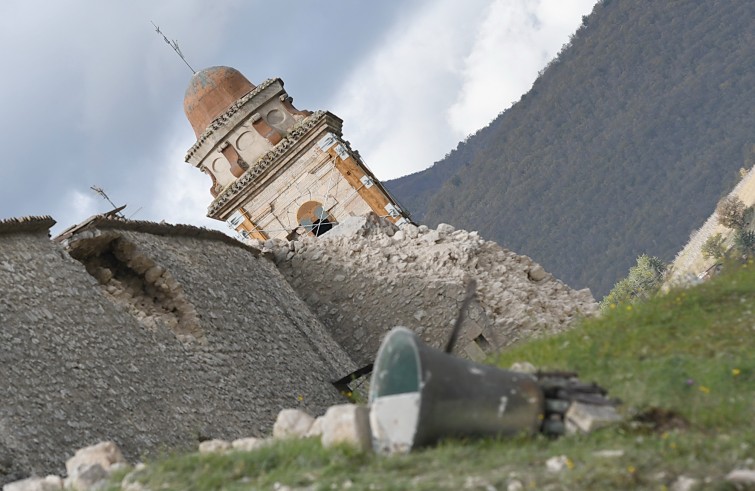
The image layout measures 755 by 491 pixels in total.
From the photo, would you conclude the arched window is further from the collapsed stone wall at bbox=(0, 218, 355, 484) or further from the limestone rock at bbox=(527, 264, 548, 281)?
the collapsed stone wall at bbox=(0, 218, 355, 484)

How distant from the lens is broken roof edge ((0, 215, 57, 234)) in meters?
13.2

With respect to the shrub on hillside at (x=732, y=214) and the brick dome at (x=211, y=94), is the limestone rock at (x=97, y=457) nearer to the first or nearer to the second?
the brick dome at (x=211, y=94)

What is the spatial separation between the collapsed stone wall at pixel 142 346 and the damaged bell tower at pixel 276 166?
29.2ft

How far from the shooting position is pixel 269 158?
28.9 metres

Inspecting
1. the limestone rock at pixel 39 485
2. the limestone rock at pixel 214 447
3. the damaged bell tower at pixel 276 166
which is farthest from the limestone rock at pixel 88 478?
the damaged bell tower at pixel 276 166

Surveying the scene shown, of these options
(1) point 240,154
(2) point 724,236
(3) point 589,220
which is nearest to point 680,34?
(3) point 589,220

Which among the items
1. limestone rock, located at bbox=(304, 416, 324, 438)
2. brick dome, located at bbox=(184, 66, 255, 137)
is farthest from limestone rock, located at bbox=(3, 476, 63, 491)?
brick dome, located at bbox=(184, 66, 255, 137)

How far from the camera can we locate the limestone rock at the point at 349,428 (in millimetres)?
7730

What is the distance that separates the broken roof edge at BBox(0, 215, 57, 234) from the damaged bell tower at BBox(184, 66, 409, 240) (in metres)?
14.3

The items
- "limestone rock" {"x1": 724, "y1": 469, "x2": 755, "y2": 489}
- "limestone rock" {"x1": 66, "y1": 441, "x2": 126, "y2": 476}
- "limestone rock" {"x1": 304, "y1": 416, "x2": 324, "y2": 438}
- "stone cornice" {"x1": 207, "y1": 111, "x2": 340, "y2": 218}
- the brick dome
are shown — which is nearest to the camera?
"limestone rock" {"x1": 724, "y1": 469, "x2": 755, "y2": 489}

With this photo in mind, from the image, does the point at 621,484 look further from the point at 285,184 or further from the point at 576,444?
the point at 285,184

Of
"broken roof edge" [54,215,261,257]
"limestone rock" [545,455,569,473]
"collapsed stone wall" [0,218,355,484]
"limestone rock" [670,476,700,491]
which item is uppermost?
"broken roof edge" [54,215,261,257]

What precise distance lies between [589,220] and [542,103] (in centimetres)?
2900

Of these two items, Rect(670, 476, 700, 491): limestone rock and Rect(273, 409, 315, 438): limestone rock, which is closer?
Rect(670, 476, 700, 491): limestone rock
